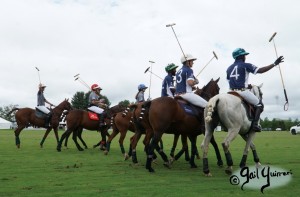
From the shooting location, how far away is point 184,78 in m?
10.1

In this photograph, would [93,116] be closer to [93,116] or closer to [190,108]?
[93,116]

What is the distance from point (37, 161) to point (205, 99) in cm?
546

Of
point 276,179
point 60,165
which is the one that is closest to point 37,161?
point 60,165

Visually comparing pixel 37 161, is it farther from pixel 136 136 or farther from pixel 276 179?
pixel 276 179

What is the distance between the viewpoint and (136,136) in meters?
11.5

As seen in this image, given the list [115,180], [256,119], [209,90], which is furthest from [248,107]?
[115,180]

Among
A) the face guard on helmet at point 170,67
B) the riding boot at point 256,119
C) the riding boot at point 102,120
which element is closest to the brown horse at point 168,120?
the riding boot at point 256,119

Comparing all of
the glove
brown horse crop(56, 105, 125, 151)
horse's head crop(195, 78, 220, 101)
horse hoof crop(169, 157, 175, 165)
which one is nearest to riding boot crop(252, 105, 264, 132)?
the glove

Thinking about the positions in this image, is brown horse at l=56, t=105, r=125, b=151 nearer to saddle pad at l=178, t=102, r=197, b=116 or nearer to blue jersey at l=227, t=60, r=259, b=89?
saddle pad at l=178, t=102, r=197, b=116

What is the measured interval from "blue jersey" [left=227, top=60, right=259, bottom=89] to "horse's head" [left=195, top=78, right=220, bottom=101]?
3.89 feet

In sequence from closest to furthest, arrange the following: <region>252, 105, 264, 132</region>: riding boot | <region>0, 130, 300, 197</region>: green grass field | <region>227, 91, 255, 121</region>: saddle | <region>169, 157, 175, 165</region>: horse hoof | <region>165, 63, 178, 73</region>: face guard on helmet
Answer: <region>0, 130, 300, 197</region>: green grass field < <region>227, 91, 255, 121</region>: saddle < <region>252, 105, 264, 132</region>: riding boot < <region>169, 157, 175, 165</region>: horse hoof < <region>165, 63, 178, 73</region>: face guard on helmet

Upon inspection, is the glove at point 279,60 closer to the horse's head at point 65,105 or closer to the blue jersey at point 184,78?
the blue jersey at point 184,78

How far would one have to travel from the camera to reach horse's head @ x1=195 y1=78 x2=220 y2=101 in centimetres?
1080

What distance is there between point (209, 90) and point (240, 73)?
1503 millimetres
